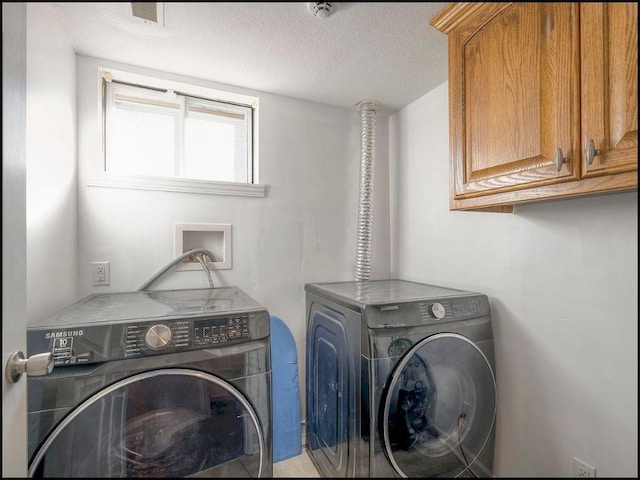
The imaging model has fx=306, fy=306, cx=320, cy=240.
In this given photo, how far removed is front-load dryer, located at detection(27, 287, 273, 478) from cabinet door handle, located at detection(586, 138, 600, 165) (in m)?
1.12

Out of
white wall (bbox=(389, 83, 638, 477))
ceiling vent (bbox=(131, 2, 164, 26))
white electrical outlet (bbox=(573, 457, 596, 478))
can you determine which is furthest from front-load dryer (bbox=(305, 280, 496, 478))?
ceiling vent (bbox=(131, 2, 164, 26))

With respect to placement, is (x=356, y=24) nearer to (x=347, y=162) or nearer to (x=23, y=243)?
(x=347, y=162)

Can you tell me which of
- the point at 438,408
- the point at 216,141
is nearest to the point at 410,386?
the point at 438,408

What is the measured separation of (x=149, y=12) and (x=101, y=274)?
120cm

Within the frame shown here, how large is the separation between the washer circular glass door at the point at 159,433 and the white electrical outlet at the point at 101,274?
2.69ft

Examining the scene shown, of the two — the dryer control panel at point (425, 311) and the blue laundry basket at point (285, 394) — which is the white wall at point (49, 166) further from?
the dryer control panel at point (425, 311)

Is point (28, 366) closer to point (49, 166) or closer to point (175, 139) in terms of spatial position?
point (49, 166)

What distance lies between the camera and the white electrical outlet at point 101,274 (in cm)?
153

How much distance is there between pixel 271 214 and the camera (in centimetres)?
190

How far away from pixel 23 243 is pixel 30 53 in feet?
2.45

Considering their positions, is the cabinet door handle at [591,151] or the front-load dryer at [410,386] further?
the front-load dryer at [410,386]

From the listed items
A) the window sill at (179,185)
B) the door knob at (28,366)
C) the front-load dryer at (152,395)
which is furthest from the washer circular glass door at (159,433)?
the window sill at (179,185)

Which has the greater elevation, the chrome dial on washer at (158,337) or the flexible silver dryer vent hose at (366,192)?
the flexible silver dryer vent hose at (366,192)

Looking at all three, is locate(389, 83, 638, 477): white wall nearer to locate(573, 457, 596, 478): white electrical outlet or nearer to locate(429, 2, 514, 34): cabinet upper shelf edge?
locate(573, 457, 596, 478): white electrical outlet
